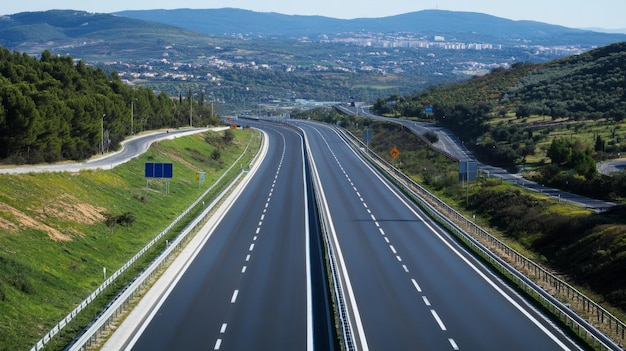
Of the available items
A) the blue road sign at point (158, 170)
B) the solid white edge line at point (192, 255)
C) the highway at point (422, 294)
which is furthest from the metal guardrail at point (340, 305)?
the blue road sign at point (158, 170)

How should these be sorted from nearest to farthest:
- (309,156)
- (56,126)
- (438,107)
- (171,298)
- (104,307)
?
(104,307)
(171,298)
(56,126)
(309,156)
(438,107)

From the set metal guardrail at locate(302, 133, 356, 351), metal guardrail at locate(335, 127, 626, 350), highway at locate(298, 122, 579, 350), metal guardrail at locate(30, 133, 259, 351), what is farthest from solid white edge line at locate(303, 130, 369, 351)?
metal guardrail at locate(30, 133, 259, 351)

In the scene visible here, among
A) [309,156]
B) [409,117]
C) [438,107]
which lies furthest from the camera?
[409,117]

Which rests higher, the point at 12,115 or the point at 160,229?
the point at 12,115

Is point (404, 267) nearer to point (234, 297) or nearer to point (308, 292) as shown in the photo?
point (308, 292)

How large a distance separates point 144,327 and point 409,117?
13310 cm

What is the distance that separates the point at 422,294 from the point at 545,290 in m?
4.57

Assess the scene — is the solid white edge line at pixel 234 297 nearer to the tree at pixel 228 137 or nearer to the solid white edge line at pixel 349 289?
the solid white edge line at pixel 349 289

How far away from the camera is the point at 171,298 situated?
107 feet

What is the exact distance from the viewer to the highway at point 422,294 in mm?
27219

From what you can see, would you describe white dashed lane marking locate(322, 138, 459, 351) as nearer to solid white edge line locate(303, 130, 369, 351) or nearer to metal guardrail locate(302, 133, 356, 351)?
solid white edge line locate(303, 130, 369, 351)

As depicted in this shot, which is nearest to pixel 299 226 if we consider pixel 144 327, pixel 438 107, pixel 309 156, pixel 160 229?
pixel 160 229

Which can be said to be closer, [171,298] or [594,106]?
[171,298]

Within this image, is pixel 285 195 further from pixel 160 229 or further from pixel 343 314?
pixel 343 314
